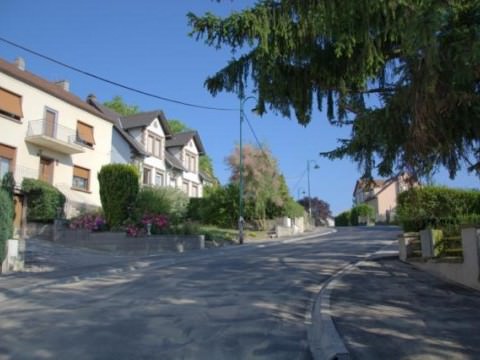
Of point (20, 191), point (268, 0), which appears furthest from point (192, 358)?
point (20, 191)

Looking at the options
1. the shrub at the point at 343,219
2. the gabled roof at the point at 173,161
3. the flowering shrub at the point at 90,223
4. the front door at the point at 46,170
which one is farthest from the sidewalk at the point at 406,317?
the shrub at the point at 343,219

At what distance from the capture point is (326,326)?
6934mm

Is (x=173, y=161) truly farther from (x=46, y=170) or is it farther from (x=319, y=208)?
(x=319, y=208)

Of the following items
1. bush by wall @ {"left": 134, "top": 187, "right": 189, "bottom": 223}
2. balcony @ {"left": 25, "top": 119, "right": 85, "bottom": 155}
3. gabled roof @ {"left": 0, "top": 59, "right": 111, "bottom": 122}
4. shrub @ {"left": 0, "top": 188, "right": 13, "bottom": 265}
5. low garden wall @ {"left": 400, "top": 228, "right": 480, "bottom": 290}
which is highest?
gabled roof @ {"left": 0, "top": 59, "right": 111, "bottom": 122}

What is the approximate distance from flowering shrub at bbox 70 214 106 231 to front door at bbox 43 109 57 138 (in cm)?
688

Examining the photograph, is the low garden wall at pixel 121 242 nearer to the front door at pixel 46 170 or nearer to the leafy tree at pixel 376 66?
the front door at pixel 46 170

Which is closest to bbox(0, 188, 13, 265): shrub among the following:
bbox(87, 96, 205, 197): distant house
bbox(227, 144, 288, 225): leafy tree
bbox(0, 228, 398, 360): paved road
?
bbox(0, 228, 398, 360): paved road

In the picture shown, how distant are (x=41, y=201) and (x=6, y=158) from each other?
3.30 meters

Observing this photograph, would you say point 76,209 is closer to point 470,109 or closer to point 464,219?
point 464,219

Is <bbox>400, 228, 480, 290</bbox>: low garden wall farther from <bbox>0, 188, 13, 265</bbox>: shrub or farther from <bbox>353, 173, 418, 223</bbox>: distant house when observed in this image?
<bbox>0, 188, 13, 265</bbox>: shrub

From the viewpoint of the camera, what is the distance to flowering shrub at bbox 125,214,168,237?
2280 centimetres

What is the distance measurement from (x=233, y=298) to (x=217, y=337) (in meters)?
2.90

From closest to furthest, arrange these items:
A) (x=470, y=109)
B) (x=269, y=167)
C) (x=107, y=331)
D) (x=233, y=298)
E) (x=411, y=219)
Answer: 1. (x=107, y=331)
2. (x=470, y=109)
3. (x=233, y=298)
4. (x=411, y=219)
5. (x=269, y=167)

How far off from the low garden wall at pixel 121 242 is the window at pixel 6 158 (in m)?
5.43
